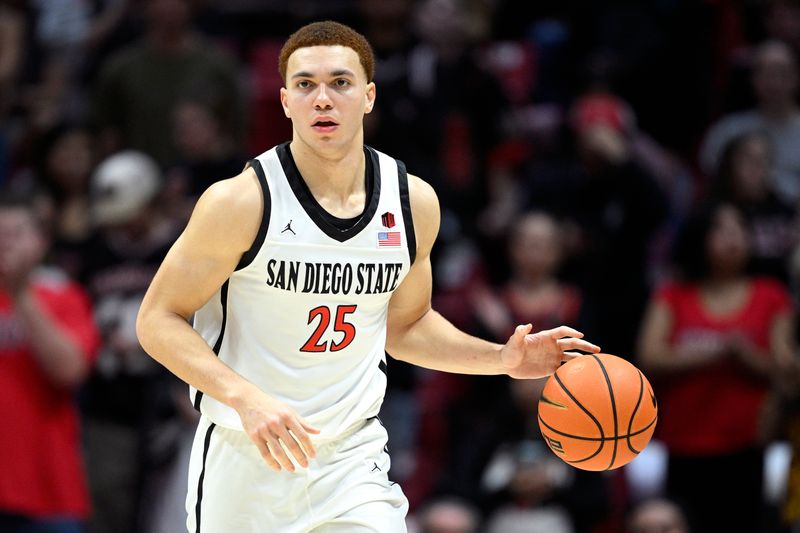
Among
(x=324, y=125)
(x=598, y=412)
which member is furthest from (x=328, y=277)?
(x=598, y=412)

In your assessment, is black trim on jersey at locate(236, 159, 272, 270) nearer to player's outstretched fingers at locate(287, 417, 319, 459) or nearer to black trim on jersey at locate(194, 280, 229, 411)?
black trim on jersey at locate(194, 280, 229, 411)

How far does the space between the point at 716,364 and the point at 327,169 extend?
477 cm

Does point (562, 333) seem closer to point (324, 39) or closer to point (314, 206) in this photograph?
point (314, 206)

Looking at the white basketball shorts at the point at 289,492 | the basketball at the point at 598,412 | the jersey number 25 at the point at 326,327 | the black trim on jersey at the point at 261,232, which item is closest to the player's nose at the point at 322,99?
the black trim on jersey at the point at 261,232

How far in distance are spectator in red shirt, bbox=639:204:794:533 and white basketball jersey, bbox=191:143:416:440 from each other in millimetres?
4380

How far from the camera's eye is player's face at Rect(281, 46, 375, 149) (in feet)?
17.9

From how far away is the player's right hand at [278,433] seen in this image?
4.75 metres

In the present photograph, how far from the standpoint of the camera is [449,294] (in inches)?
420

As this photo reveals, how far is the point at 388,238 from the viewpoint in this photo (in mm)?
5648

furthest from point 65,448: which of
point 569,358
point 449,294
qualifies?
point 569,358

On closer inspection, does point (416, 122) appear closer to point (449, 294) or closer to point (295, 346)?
point (449, 294)

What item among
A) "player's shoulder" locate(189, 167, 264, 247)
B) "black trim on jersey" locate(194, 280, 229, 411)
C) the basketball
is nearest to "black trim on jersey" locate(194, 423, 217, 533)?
"black trim on jersey" locate(194, 280, 229, 411)

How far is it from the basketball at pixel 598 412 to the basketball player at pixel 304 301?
0.20 m

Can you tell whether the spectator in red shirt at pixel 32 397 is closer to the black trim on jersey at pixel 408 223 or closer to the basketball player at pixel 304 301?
the basketball player at pixel 304 301
